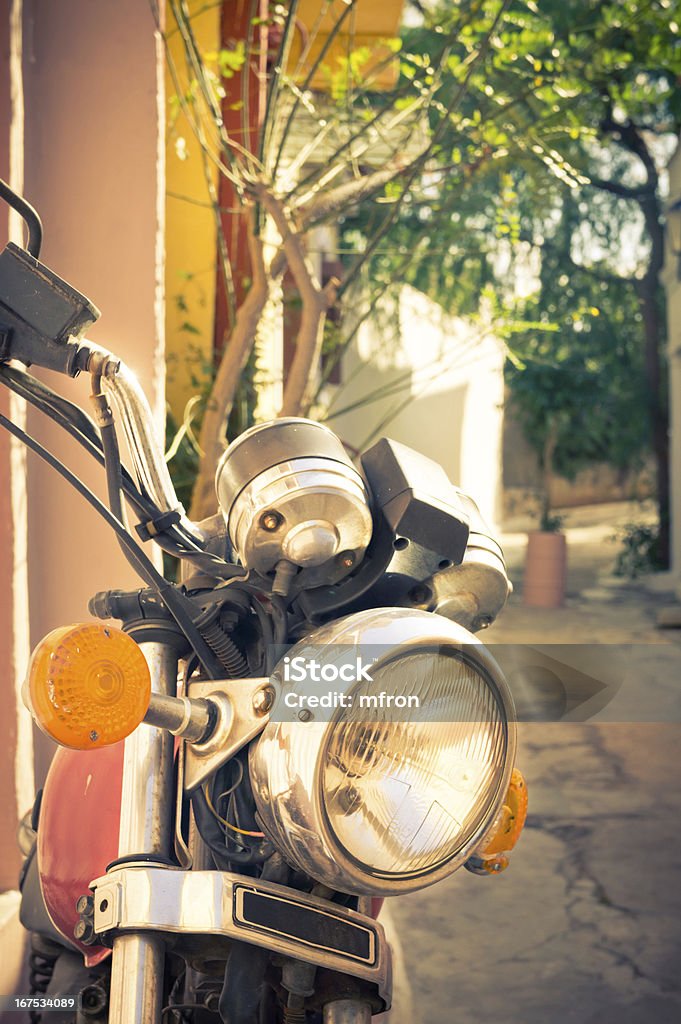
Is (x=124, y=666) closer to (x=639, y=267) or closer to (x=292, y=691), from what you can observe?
(x=292, y=691)

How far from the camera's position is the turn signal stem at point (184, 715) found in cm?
A: 98

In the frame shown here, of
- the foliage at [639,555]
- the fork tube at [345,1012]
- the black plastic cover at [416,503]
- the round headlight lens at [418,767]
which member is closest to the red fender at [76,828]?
the fork tube at [345,1012]

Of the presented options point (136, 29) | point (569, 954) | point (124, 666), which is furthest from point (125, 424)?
point (569, 954)

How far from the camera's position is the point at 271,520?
1042 mm

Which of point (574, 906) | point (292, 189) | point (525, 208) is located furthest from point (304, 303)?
point (525, 208)

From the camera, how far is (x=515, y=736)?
40.9 inches

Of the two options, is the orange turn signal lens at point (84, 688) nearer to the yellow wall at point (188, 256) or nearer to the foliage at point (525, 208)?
the foliage at point (525, 208)

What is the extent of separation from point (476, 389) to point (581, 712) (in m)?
12.4

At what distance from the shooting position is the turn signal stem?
984 mm

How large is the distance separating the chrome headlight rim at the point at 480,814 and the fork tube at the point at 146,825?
18cm

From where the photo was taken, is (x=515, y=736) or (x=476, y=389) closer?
(x=515, y=736)

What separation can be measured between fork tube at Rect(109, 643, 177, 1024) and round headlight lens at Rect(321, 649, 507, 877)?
19 centimetres

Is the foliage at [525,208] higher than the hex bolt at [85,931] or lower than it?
higher

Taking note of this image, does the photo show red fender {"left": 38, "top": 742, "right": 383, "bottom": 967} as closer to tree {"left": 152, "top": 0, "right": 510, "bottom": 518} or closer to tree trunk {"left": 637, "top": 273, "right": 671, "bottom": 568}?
tree {"left": 152, "top": 0, "right": 510, "bottom": 518}
